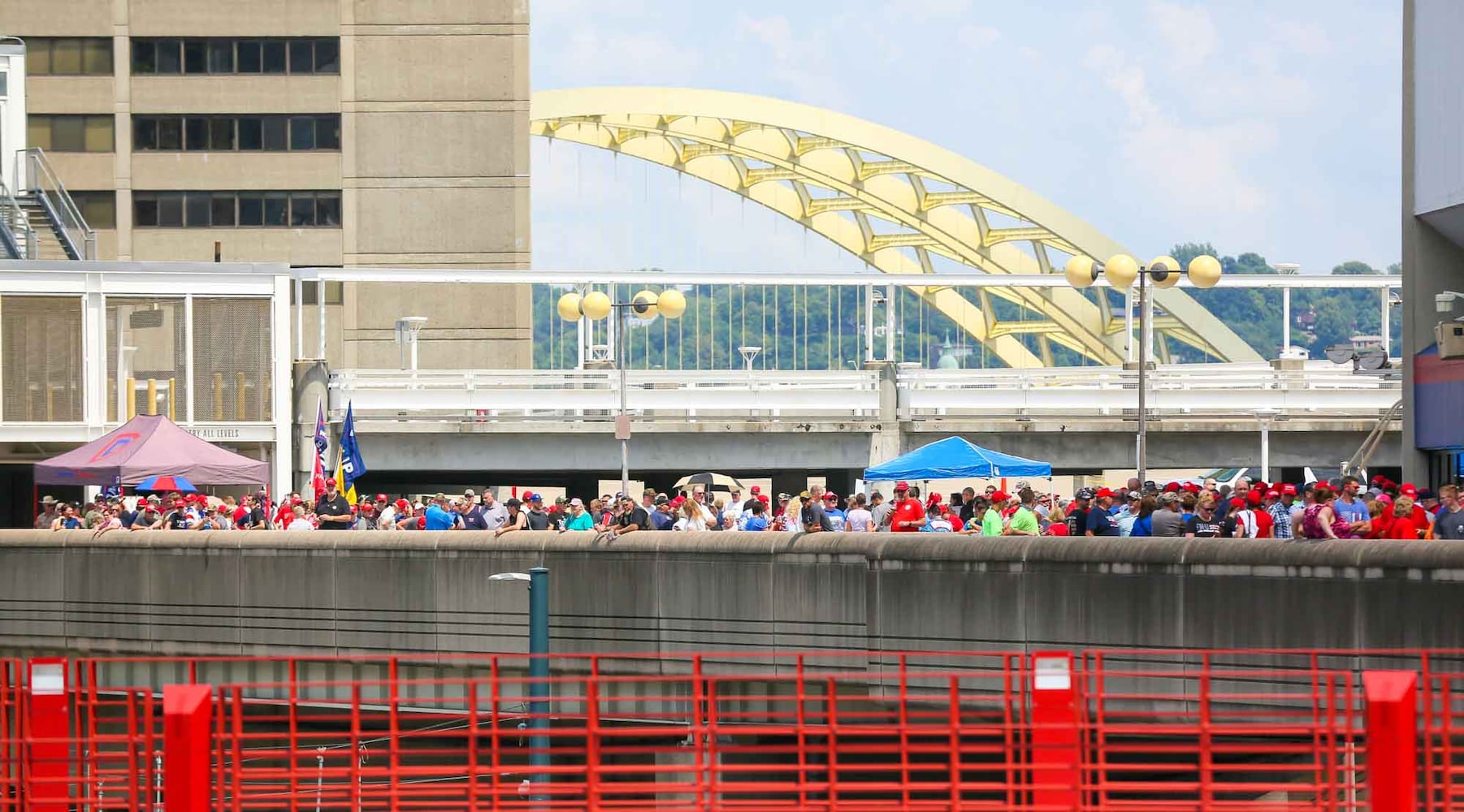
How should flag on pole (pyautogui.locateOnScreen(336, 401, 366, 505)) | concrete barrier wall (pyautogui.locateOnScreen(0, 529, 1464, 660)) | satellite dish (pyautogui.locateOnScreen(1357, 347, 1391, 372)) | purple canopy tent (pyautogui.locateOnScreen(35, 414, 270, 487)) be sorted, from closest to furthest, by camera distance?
1. concrete barrier wall (pyautogui.locateOnScreen(0, 529, 1464, 660))
2. purple canopy tent (pyautogui.locateOnScreen(35, 414, 270, 487))
3. flag on pole (pyautogui.locateOnScreen(336, 401, 366, 505))
4. satellite dish (pyautogui.locateOnScreen(1357, 347, 1391, 372))

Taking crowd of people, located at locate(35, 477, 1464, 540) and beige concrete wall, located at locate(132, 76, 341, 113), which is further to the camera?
beige concrete wall, located at locate(132, 76, 341, 113)

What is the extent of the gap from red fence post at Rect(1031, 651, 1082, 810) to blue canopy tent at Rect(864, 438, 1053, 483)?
455 inches

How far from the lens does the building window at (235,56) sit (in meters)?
60.6

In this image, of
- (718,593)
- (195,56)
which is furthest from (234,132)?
(718,593)

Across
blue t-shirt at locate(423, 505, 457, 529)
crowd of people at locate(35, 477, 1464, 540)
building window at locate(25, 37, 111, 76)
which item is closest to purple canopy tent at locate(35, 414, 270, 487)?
crowd of people at locate(35, 477, 1464, 540)

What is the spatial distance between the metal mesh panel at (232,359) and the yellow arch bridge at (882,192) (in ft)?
117

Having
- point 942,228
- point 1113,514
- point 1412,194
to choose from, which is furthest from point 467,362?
point 1113,514

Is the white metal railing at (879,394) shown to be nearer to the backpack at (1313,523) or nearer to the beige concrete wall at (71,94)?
the backpack at (1313,523)

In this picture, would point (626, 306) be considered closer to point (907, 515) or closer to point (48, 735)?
point (907, 515)

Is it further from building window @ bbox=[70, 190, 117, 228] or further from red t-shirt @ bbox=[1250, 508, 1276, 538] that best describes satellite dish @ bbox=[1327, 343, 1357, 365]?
building window @ bbox=[70, 190, 117, 228]

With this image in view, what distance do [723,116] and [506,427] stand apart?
3503 centimetres

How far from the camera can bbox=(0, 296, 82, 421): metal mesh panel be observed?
33.4 metres

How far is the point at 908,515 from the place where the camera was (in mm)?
20281

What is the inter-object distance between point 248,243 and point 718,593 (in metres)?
45.7
